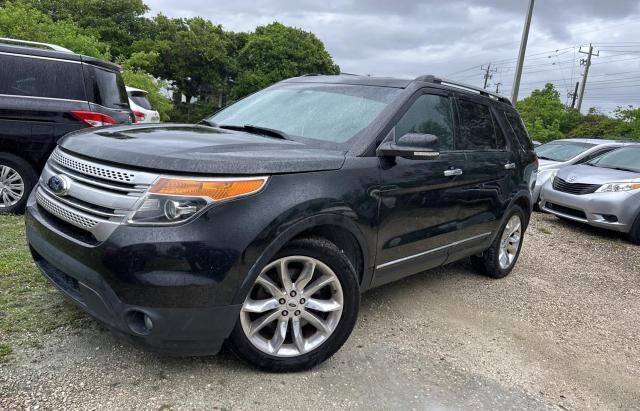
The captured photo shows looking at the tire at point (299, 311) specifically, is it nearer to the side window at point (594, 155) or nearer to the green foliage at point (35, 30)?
the side window at point (594, 155)

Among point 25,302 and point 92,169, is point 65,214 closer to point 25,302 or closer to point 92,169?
point 92,169

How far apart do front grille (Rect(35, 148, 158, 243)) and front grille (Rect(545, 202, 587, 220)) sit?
7662mm

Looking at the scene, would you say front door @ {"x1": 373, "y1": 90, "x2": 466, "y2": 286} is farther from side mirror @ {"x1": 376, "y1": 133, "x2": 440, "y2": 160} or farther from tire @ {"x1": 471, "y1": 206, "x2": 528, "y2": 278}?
tire @ {"x1": 471, "y1": 206, "x2": 528, "y2": 278}

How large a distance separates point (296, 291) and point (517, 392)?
1.46 m

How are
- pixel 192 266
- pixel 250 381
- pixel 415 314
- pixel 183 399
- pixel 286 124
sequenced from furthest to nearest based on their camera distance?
pixel 415 314
pixel 286 124
pixel 250 381
pixel 183 399
pixel 192 266

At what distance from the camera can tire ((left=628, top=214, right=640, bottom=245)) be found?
783 cm

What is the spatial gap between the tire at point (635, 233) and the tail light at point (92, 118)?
7.47m

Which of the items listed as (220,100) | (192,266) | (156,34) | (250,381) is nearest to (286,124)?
(192,266)

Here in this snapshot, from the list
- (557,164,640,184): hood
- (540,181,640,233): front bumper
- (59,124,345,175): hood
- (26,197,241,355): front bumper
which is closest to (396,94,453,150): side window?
(59,124,345,175): hood

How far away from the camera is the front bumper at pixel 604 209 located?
781 cm

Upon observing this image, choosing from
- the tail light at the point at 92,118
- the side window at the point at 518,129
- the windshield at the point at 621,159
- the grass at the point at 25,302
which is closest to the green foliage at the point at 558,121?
the windshield at the point at 621,159

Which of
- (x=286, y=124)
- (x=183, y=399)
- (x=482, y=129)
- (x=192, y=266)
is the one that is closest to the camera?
(x=192, y=266)

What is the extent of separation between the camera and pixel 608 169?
872cm

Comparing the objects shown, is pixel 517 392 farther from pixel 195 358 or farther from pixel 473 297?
pixel 195 358
